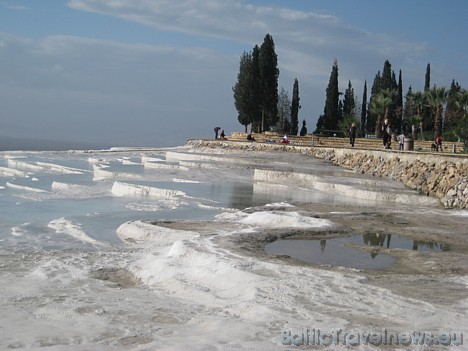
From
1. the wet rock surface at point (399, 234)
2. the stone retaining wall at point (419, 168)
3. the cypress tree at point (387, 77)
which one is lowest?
the wet rock surface at point (399, 234)

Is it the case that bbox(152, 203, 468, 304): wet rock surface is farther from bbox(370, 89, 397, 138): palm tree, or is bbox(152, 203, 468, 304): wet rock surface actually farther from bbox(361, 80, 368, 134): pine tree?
bbox(361, 80, 368, 134): pine tree

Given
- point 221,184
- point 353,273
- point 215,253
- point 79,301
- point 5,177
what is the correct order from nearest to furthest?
1. point 79,301
2. point 353,273
3. point 215,253
4. point 221,184
5. point 5,177

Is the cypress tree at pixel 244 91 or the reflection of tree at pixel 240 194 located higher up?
the cypress tree at pixel 244 91

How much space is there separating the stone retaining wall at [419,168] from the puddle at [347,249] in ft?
21.3

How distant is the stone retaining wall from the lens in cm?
1683

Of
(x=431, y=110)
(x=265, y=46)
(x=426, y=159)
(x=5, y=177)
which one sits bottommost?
(x=5, y=177)

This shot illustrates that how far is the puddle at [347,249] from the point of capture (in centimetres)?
847

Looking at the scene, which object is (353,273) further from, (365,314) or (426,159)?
(426,159)

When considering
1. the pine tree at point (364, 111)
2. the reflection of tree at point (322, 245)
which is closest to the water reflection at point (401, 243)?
the reflection of tree at point (322, 245)

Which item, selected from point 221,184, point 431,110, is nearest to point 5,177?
point 221,184

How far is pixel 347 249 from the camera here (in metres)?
9.41

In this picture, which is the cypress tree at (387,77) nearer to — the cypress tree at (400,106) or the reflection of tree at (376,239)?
the cypress tree at (400,106)

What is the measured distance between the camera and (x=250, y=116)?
5222 cm

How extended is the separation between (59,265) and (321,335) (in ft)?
14.1
